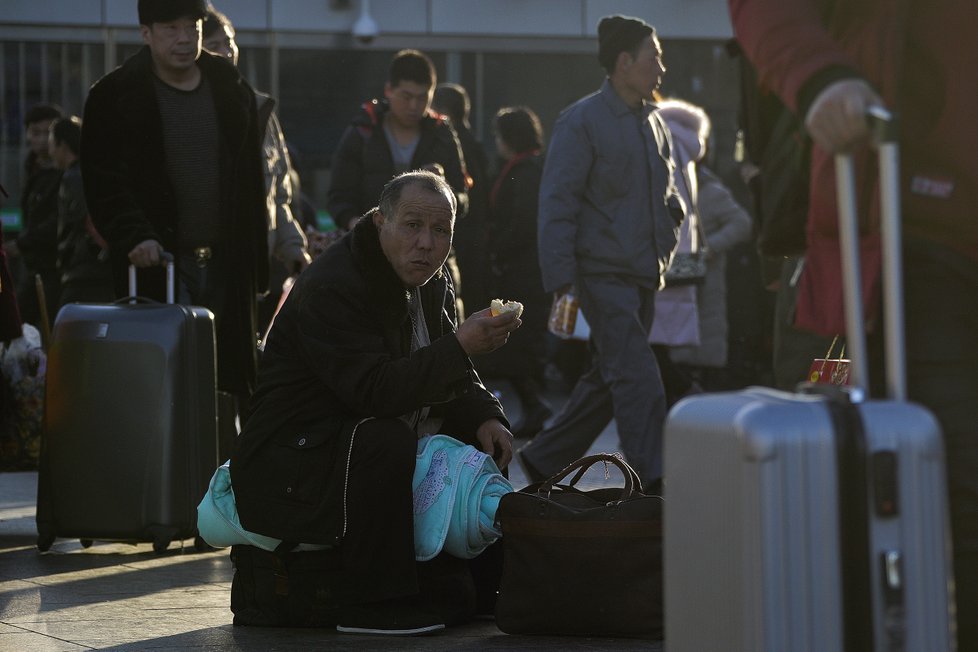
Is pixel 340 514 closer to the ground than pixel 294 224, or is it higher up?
closer to the ground

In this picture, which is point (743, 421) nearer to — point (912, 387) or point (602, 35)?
point (912, 387)

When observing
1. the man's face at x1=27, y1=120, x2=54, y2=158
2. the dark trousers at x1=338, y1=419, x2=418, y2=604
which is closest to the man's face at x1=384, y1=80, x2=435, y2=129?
the man's face at x1=27, y1=120, x2=54, y2=158

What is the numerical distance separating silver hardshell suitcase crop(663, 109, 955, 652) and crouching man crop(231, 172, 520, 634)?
1966 mm

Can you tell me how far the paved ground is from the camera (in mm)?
4461

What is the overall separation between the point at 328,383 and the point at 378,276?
12.4 inches

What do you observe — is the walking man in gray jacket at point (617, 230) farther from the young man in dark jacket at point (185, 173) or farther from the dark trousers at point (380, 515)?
the dark trousers at point (380, 515)

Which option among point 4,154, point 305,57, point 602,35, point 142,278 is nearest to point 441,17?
point 305,57

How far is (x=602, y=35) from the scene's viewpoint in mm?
7527

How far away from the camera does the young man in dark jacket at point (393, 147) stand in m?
8.30

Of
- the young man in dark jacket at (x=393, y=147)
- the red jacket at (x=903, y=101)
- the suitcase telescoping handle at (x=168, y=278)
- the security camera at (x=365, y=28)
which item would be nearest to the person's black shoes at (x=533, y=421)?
the young man in dark jacket at (x=393, y=147)

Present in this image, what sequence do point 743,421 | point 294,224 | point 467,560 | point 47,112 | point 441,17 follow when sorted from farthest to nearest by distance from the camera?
point 441,17
point 47,112
point 294,224
point 467,560
point 743,421

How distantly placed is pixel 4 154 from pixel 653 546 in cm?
1220

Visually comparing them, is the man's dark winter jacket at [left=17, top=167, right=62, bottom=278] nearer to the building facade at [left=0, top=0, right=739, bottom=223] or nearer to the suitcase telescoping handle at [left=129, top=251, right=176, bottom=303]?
the suitcase telescoping handle at [left=129, top=251, right=176, bottom=303]

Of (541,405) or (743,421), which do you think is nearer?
(743,421)
